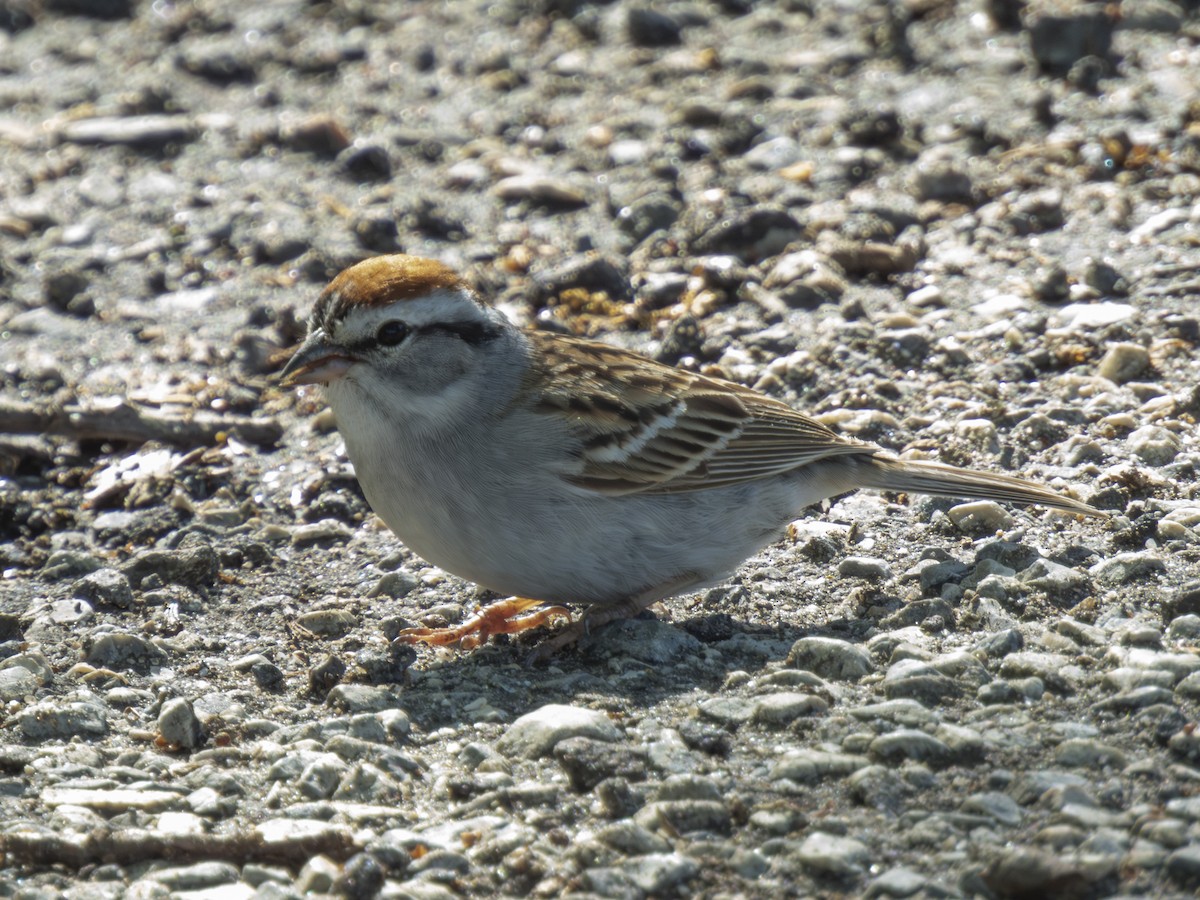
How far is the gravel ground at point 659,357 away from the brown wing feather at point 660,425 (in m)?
0.38

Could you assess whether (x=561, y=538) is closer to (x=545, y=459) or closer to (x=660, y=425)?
(x=545, y=459)

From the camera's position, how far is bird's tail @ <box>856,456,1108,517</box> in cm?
542

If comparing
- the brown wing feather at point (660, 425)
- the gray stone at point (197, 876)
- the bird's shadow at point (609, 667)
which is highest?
the brown wing feather at point (660, 425)

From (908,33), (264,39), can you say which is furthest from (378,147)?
(908,33)

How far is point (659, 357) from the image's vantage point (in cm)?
720

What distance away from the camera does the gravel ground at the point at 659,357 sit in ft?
12.5

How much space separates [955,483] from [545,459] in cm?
150

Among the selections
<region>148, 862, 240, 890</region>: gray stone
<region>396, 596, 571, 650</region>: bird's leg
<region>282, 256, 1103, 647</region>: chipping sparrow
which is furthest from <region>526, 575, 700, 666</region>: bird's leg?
<region>148, 862, 240, 890</region>: gray stone

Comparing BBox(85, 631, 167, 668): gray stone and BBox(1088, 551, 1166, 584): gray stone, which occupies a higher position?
BBox(85, 631, 167, 668): gray stone

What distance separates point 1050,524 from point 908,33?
5382 mm

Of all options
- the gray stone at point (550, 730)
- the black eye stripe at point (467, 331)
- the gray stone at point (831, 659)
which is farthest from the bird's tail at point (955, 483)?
the gray stone at point (550, 730)

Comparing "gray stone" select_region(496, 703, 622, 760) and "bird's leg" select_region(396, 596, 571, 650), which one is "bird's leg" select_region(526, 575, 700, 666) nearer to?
"bird's leg" select_region(396, 596, 571, 650)

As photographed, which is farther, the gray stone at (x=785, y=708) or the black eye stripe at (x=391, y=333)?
the black eye stripe at (x=391, y=333)

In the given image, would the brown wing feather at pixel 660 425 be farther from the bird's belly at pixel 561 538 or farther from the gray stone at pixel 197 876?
the gray stone at pixel 197 876
